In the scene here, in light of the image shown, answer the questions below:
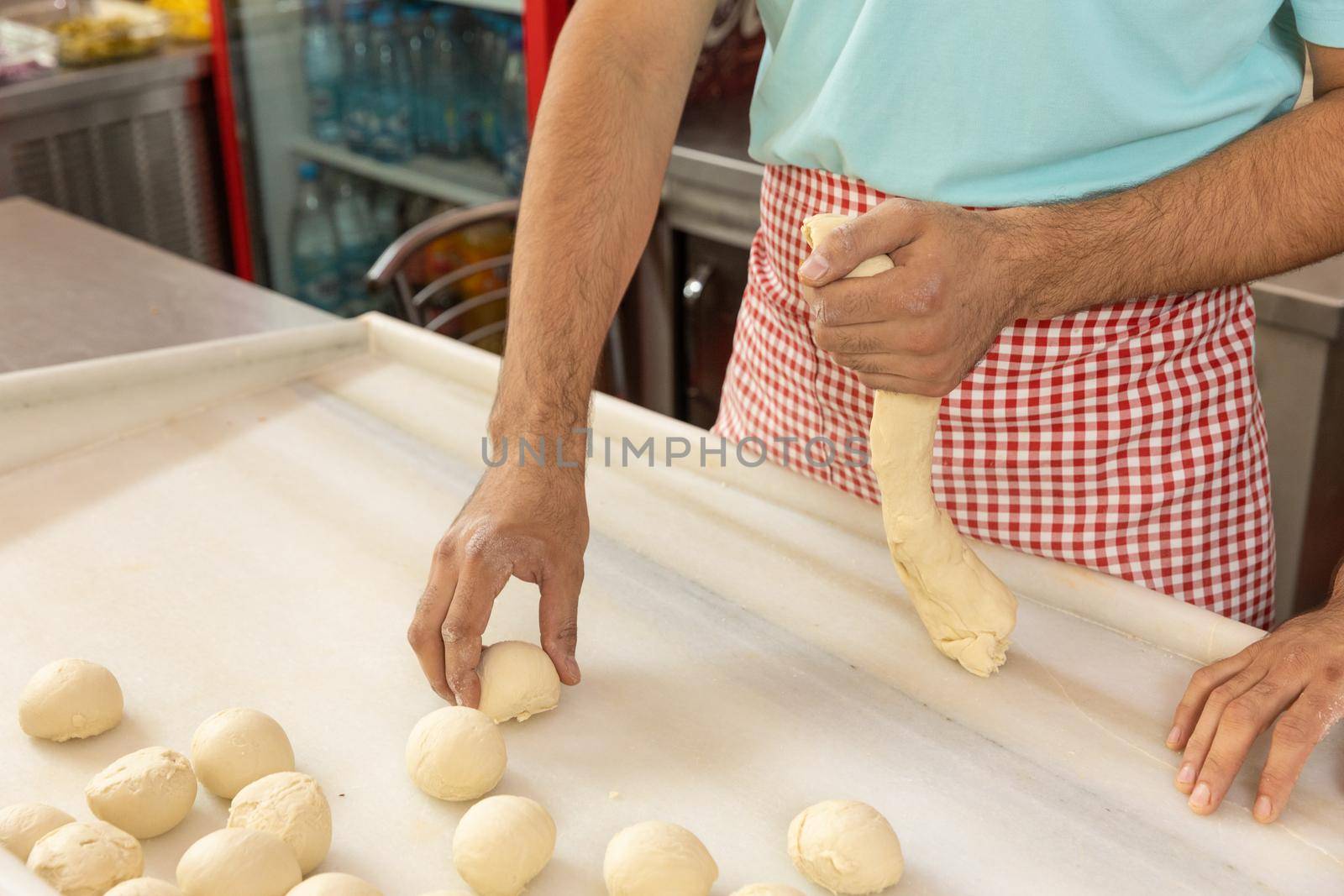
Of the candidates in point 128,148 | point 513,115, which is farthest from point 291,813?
point 128,148

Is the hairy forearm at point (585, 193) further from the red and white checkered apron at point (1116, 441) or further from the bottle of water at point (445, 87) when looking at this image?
the bottle of water at point (445, 87)

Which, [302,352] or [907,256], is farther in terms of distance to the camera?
[302,352]

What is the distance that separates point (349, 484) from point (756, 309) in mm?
473

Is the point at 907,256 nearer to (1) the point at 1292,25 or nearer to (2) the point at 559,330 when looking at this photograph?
(2) the point at 559,330

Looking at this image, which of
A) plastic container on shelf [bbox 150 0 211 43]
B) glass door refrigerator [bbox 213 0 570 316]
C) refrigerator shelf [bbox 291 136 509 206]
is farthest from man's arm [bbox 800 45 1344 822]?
plastic container on shelf [bbox 150 0 211 43]

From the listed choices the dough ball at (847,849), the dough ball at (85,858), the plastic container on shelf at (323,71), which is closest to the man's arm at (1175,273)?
the dough ball at (847,849)

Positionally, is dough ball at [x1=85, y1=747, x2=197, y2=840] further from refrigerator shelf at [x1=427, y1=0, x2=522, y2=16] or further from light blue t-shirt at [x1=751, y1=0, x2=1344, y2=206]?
refrigerator shelf at [x1=427, y1=0, x2=522, y2=16]

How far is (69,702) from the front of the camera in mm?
925

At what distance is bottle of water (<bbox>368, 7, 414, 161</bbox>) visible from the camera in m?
3.03

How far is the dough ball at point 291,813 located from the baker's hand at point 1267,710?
1.95 ft

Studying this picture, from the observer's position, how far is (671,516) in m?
1.23

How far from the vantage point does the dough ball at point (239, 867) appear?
31.6 inches

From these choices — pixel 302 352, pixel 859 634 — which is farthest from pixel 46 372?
pixel 859 634

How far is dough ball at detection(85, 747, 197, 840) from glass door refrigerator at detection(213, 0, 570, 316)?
6.75 ft
